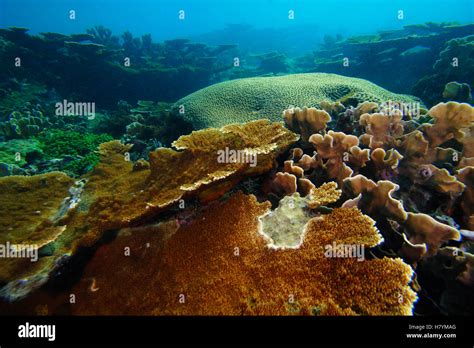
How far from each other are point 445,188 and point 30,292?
446cm

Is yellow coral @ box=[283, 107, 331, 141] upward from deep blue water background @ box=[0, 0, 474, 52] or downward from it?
downward

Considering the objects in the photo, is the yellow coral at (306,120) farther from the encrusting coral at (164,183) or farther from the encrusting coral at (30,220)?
the encrusting coral at (30,220)

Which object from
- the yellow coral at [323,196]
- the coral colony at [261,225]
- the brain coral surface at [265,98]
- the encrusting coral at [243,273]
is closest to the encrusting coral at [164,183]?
the coral colony at [261,225]

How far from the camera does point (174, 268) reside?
250cm

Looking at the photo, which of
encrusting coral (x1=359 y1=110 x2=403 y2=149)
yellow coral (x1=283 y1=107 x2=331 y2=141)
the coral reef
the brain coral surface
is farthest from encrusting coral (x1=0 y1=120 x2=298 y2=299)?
the coral reef

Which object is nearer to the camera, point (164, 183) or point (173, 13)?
point (164, 183)

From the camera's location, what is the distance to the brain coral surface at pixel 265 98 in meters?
6.09

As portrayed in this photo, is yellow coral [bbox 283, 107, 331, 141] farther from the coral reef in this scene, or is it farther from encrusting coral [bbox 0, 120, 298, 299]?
the coral reef

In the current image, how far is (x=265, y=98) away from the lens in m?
6.49

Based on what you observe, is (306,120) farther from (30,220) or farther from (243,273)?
(30,220)

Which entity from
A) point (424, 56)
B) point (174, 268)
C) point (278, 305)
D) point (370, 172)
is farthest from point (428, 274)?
point (424, 56)

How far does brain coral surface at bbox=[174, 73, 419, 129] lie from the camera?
6091 millimetres

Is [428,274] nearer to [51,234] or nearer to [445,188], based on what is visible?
[445,188]

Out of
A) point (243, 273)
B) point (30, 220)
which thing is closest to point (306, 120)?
point (243, 273)
